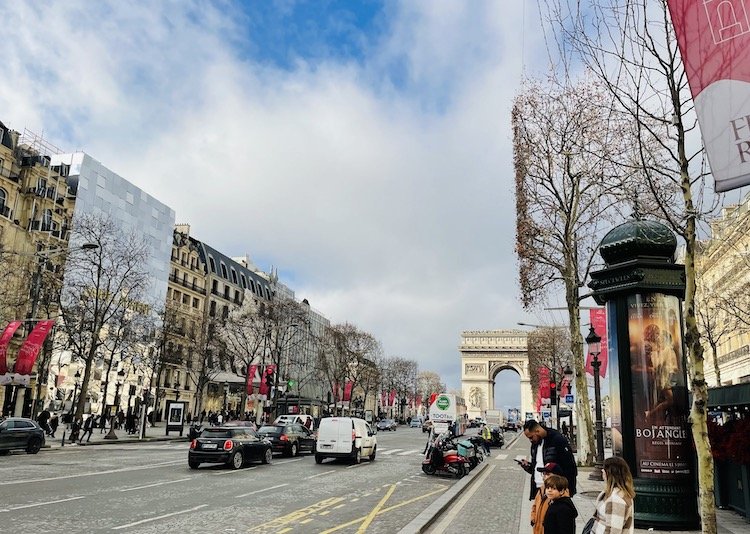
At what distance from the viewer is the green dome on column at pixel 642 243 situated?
11727 mm

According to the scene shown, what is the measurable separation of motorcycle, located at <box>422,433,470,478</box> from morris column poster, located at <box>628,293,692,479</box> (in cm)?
1115

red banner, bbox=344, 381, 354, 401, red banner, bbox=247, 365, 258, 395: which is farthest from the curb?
red banner, bbox=344, 381, 354, 401

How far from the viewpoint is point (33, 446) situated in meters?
25.8

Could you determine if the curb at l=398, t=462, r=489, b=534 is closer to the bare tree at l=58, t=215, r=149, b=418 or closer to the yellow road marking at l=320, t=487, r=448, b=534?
the yellow road marking at l=320, t=487, r=448, b=534

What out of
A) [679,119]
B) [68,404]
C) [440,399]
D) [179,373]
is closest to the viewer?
[679,119]

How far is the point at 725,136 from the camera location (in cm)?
571

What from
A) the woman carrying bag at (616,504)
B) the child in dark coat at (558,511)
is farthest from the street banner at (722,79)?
the child in dark coat at (558,511)

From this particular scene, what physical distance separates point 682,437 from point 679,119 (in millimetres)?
5516

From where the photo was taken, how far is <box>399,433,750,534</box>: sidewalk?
10938 millimetres

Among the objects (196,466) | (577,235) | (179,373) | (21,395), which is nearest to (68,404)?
(21,395)

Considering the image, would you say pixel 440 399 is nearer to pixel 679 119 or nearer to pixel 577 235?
pixel 577 235

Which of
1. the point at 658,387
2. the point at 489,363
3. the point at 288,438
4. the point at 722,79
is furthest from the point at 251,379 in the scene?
the point at 489,363

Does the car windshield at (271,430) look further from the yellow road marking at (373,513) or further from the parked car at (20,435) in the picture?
the yellow road marking at (373,513)

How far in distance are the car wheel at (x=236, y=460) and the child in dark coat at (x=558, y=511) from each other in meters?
17.7
